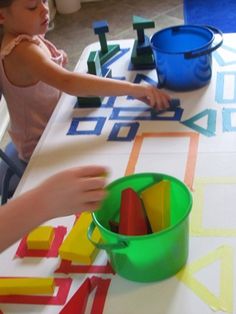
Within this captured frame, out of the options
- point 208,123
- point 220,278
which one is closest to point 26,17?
point 208,123

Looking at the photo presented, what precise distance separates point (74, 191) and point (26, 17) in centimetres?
60

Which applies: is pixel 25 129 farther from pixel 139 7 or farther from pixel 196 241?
pixel 139 7

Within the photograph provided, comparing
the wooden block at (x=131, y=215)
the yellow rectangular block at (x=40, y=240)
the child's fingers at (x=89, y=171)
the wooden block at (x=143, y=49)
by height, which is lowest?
the yellow rectangular block at (x=40, y=240)

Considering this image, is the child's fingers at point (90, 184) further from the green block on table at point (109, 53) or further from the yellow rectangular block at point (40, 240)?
the green block on table at point (109, 53)

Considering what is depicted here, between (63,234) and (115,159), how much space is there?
0.18 meters

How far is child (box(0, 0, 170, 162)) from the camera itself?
3.33 feet

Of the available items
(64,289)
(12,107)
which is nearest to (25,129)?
(12,107)

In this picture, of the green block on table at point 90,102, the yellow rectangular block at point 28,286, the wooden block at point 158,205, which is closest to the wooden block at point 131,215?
the wooden block at point 158,205

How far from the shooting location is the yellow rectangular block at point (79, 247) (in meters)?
0.69

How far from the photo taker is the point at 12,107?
3.88 feet

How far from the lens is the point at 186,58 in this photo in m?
0.99

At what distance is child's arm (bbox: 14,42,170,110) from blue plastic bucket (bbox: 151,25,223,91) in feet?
0.14

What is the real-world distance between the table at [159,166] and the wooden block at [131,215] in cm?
7

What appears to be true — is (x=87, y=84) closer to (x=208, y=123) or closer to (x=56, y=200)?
(x=208, y=123)
